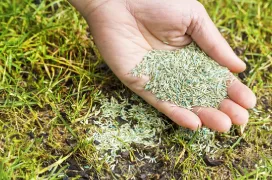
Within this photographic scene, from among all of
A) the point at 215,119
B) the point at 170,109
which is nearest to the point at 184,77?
the point at 170,109

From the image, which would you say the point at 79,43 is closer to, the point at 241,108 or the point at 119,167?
the point at 119,167

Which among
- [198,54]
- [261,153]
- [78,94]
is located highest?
[198,54]

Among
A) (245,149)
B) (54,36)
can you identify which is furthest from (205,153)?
(54,36)

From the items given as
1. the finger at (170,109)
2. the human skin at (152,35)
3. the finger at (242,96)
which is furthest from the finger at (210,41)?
the finger at (170,109)

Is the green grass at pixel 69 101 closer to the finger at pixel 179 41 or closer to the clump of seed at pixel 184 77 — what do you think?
the clump of seed at pixel 184 77

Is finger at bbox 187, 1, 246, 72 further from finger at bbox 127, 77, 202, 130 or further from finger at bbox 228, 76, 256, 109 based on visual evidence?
finger at bbox 127, 77, 202, 130

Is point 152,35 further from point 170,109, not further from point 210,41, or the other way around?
point 170,109
